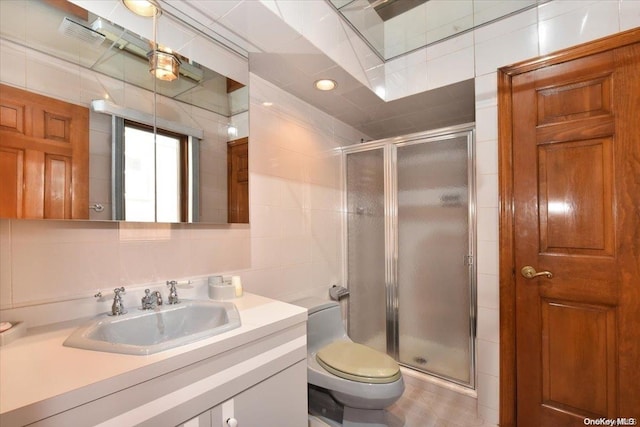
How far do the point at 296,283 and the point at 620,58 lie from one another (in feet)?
6.66

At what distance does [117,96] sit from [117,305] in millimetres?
788

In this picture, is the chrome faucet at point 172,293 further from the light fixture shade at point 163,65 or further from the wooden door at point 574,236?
the wooden door at point 574,236

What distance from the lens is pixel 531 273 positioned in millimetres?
1497

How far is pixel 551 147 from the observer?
1475 mm

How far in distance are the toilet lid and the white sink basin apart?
2.21 ft

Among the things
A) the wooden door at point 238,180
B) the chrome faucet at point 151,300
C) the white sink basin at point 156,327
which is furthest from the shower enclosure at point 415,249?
the chrome faucet at point 151,300

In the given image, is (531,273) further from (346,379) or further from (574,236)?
(346,379)

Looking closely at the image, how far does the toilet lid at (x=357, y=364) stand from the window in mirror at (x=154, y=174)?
3.36 ft

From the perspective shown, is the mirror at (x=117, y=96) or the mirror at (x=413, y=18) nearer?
the mirror at (x=117, y=96)

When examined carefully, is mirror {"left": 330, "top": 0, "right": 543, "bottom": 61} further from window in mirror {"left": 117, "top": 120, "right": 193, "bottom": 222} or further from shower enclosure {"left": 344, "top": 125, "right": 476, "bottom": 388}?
window in mirror {"left": 117, "top": 120, "right": 193, "bottom": 222}

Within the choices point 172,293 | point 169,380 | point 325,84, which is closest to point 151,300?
point 172,293

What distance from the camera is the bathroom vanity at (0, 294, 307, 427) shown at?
0.60 metres

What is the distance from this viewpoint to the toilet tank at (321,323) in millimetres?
1693

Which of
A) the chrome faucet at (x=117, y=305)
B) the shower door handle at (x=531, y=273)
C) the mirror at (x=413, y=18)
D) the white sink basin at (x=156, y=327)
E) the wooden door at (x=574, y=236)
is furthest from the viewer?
the mirror at (x=413, y=18)
